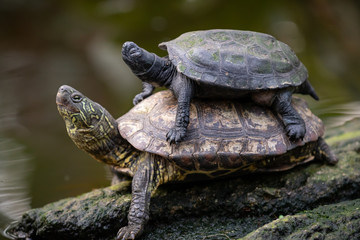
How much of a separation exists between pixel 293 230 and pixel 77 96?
103 inches

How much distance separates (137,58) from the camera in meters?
4.04

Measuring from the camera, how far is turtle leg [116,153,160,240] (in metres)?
3.81

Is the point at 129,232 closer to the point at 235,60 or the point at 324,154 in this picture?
the point at 235,60

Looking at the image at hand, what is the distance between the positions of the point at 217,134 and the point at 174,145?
496mm

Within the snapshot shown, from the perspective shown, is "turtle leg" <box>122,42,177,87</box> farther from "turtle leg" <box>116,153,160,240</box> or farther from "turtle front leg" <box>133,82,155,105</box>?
"turtle leg" <box>116,153,160,240</box>

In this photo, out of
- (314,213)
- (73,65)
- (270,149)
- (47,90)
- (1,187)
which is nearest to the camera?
(314,213)

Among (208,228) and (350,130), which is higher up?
(208,228)

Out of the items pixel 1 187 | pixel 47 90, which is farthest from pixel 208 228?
pixel 47 90

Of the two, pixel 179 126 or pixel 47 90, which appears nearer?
pixel 179 126

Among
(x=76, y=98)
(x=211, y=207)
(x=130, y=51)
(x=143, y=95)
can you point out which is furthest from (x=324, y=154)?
(x=76, y=98)

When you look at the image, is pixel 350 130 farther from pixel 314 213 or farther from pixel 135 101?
pixel 135 101

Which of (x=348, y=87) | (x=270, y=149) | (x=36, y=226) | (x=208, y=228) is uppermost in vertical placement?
(x=270, y=149)

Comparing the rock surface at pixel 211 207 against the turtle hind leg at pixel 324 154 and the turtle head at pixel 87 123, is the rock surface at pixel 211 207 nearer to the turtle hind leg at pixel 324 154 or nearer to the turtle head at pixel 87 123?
the turtle hind leg at pixel 324 154

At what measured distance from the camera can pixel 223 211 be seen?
4266 mm
